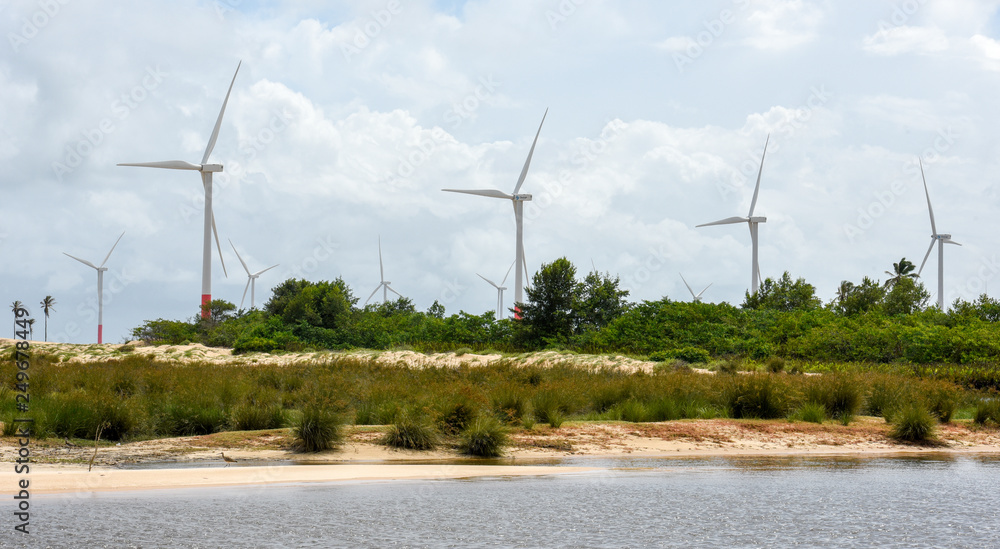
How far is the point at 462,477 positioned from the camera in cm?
1343

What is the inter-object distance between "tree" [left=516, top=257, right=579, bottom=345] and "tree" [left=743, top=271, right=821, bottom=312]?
1609 cm

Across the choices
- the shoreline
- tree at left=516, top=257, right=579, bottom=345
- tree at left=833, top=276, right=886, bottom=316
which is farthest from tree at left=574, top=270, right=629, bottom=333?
the shoreline

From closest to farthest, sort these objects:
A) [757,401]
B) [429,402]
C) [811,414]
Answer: [429,402] → [811,414] → [757,401]

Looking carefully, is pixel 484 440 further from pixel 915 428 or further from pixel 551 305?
pixel 551 305

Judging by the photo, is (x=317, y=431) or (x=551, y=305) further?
(x=551, y=305)

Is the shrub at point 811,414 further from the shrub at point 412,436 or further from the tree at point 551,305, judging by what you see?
the tree at point 551,305

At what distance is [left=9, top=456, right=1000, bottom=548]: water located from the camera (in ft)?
28.4

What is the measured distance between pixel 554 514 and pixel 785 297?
197 ft

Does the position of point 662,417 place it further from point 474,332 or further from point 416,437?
point 474,332

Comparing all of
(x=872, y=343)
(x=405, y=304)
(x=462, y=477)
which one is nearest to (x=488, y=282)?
(x=405, y=304)


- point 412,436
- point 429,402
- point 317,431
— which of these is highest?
point 429,402

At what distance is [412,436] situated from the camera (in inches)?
658

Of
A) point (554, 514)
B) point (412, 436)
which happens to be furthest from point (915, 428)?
point (554, 514)

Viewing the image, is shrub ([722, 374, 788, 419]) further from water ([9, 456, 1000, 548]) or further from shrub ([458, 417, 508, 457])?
shrub ([458, 417, 508, 457])
